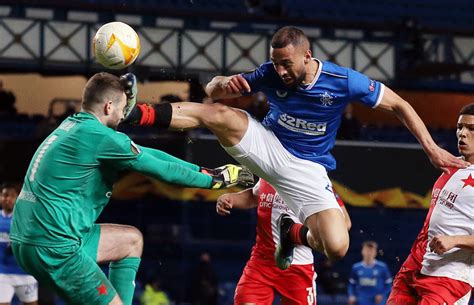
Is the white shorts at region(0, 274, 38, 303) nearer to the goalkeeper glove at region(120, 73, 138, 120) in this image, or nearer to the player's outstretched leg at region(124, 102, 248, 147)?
the player's outstretched leg at region(124, 102, 248, 147)

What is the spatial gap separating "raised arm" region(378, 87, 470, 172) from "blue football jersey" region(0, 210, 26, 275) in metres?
6.01

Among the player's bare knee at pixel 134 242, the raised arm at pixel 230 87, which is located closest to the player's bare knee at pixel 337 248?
the raised arm at pixel 230 87

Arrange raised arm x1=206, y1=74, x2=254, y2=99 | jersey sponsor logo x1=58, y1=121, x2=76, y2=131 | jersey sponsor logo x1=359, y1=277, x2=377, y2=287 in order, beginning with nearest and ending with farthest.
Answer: jersey sponsor logo x1=58, y1=121, x2=76, y2=131, raised arm x1=206, y1=74, x2=254, y2=99, jersey sponsor logo x1=359, y1=277, x2=377, y2=287

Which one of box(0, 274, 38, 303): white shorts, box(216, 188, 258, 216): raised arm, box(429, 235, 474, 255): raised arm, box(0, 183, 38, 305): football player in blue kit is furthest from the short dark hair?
box(0, 274, 38, 303): white shorts

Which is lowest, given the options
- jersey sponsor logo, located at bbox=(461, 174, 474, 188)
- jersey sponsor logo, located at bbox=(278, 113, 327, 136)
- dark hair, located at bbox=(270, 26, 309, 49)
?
jersey sponsor logo, located at bbox=(461, 174, 474, 188)

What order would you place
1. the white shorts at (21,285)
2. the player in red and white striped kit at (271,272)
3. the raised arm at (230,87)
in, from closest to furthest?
1. the raised arm at (230,87)
2. the player in red and white striped kit at (271,272)
3. the white shorts at (21,285)

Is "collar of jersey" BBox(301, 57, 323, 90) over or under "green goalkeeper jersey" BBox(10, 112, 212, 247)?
over

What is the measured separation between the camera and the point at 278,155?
760cm

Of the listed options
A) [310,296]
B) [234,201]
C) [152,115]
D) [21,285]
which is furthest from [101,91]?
[21,285]

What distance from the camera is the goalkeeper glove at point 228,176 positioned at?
6.80 meters

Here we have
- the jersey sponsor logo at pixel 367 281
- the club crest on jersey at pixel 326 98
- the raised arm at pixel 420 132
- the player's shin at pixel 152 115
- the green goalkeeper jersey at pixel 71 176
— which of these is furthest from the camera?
the jersey sponsor logo at pixel 367 281

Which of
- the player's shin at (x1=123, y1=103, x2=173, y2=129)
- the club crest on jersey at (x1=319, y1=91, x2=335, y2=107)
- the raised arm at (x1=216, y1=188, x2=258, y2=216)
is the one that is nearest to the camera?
the player's shin at (x1=123, y1=103, x2=173, y2=129)

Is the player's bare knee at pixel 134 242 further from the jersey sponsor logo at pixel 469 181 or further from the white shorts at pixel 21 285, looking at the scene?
the white shorts at pixel 21 285

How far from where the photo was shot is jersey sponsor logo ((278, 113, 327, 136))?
296 inches
